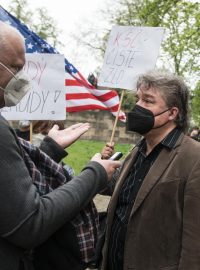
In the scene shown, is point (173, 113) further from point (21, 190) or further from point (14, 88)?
point (21, 190)

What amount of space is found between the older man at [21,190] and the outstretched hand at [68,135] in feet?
1.24

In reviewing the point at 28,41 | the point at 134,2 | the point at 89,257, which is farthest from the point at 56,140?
the point at 134,2

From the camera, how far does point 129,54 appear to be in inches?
138

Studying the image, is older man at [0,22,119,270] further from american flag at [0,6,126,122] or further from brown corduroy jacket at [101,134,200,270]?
american flag at [0,6,126,122]

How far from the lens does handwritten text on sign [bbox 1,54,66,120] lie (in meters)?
3.33

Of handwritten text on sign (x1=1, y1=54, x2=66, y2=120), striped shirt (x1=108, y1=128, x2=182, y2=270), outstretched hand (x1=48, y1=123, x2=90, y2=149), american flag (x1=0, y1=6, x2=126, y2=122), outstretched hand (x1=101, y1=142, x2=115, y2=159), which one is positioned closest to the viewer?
outstretched hand (x1=48, y1=123, x2=90, y2=149)

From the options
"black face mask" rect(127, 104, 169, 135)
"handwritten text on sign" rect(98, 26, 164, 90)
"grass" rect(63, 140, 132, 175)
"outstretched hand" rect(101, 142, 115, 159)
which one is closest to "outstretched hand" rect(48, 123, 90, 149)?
"black face mask" rect(127, 104, 169, 135)

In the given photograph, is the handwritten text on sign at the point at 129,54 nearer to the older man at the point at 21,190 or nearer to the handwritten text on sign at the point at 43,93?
the handwritten text on sign at the point at 43,93

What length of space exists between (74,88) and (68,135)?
240cm

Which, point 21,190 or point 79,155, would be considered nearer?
point 21,190

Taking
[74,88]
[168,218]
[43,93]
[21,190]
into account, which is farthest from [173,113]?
[74,88]

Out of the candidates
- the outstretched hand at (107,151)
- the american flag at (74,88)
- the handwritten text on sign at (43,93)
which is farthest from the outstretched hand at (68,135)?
the american flag at (74,88)

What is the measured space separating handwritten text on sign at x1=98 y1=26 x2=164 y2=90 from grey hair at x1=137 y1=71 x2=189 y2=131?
63cm

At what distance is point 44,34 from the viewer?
32906 millimetres
